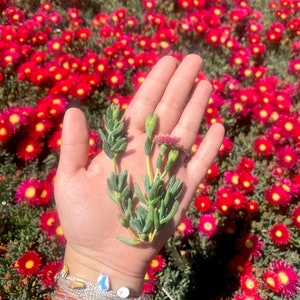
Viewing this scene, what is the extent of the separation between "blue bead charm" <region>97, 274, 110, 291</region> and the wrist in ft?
0.08

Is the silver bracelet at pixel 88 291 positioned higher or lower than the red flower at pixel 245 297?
higher

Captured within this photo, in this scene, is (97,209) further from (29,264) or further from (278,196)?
(278,196)

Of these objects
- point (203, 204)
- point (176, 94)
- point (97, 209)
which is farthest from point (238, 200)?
point (97, 209)

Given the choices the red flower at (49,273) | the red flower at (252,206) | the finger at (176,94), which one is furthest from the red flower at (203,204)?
the red flower at (49,273)

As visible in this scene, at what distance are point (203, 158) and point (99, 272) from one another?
28.9 inches

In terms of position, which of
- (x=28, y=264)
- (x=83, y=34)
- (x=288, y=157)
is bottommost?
(x=28, y=264)

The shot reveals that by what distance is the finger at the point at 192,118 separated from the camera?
6.59 feet

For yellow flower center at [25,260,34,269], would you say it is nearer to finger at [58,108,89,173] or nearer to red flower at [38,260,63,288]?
red flower at [38,260,63,288]

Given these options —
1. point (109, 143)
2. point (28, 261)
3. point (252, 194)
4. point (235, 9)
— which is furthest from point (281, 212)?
point (235, 9)

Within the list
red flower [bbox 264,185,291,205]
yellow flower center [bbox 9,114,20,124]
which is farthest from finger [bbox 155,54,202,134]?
yellow flower center [bbox 9,114,20,124]

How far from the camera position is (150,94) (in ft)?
6.66

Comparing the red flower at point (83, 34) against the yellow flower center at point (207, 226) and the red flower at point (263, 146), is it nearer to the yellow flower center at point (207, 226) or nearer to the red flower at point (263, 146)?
the red flower at point (263, 146)

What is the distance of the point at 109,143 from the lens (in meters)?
1.78

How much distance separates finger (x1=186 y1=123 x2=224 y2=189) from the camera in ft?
6.34
